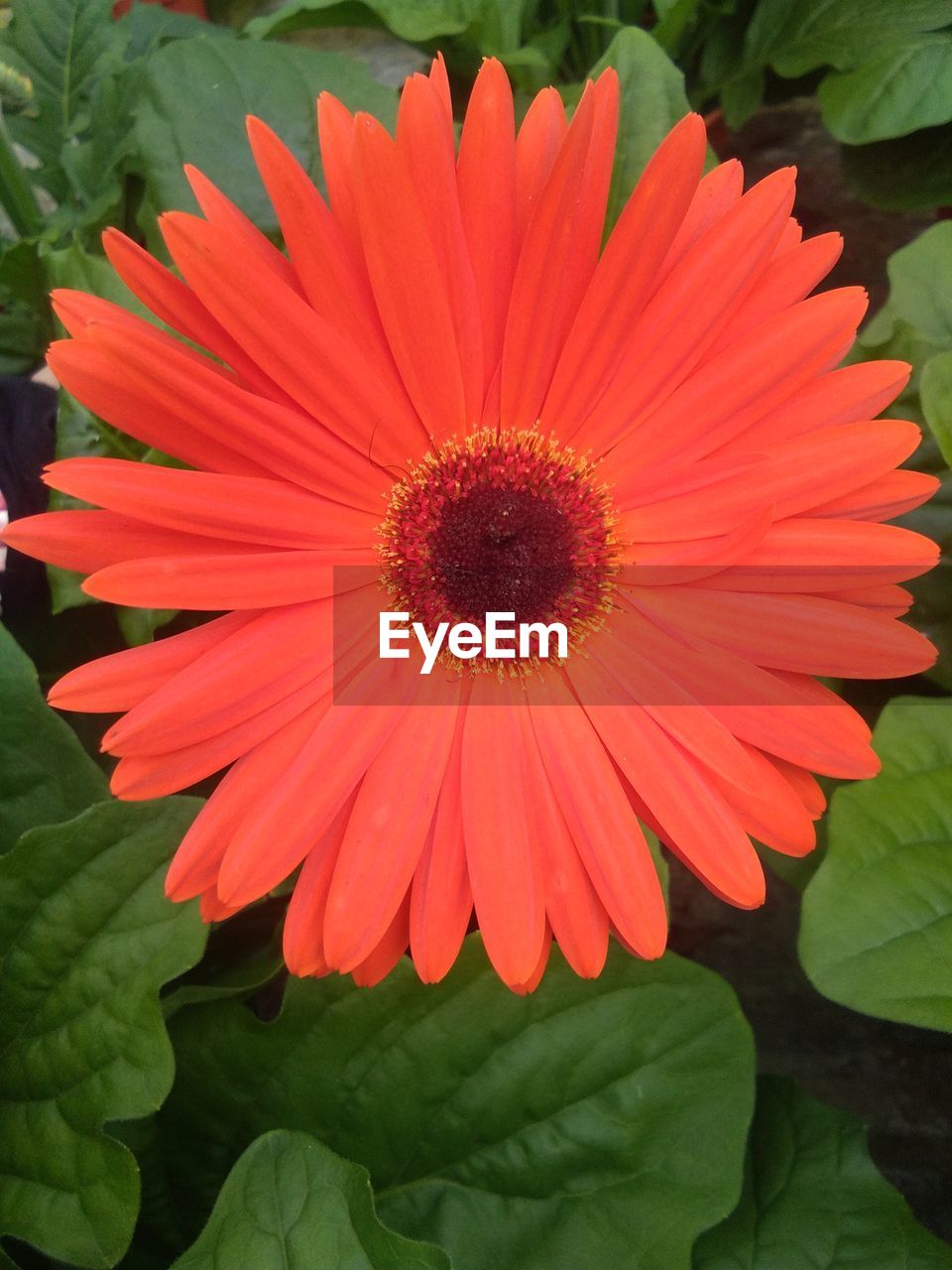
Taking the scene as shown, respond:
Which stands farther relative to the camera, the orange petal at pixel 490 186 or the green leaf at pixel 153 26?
the green leaf at pixel 153 26

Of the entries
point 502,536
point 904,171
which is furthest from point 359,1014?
point 904,171

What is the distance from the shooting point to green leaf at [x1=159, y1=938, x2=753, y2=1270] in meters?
0.69

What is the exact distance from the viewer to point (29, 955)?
660mm

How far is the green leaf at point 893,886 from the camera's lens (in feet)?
1.98

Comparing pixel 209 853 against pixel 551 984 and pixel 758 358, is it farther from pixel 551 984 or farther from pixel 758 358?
pixel 758 358

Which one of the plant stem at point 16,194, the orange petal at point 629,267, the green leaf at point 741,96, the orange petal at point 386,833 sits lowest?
the orange petal at point 386,833

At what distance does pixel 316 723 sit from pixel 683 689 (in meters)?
0.22

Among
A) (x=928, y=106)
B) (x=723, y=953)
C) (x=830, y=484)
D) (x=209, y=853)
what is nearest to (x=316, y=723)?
(x=209, y=853)

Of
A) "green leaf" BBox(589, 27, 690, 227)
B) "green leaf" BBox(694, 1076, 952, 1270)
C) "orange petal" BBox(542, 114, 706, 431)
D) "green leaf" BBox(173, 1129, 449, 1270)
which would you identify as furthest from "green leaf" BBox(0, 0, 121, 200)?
"green leaf" BBox(694, 1076, 952, 1270)

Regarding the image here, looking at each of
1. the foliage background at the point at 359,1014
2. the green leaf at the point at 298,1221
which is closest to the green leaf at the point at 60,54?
the foliage background at the point at 359,1014

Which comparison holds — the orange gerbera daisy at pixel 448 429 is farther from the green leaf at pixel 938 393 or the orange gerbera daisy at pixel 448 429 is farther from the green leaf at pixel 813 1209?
the green leaf at pixel 813 1209

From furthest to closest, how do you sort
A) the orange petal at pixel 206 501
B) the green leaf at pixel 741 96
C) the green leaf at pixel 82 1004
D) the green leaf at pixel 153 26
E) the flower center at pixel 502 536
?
the green leaf at pixel 741 96
the green leaf at pixel 153 26
the flower center at pixel 502 536
the green leaf at pixel 82 1004
the orange petal at pixel 206 501

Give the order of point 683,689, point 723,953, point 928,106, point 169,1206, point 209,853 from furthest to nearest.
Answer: point 723,953
point 928,106
point 169,1206
point 683,689
point 209,853

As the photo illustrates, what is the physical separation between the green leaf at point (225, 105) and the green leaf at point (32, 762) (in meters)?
0.39
